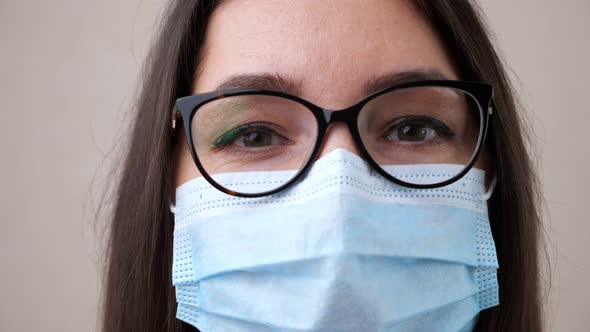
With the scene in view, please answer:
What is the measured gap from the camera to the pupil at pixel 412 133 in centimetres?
91

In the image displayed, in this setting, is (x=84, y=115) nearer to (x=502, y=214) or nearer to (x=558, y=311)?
(x=502, y=214)

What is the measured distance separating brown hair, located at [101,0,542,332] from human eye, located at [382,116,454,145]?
171 mm

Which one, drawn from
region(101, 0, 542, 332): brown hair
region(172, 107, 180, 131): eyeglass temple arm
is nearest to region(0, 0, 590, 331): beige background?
region(101, 0, 542, 332): brown hair

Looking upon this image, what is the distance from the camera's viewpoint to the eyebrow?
852 mm

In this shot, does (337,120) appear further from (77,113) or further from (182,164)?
(77,113)

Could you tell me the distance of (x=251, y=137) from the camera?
35.9 inches

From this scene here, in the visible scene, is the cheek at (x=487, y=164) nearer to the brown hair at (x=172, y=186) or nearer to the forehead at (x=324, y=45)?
the brown hair at (x=172, y=186)

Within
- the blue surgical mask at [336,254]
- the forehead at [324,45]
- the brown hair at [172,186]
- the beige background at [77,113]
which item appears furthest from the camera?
the beige background at [77,113]

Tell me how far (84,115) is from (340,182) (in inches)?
50.4

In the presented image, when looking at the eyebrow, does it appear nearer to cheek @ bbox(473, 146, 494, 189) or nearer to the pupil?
the pupil

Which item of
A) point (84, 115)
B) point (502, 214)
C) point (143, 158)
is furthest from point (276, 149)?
point (84, 115)

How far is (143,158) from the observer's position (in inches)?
42.9

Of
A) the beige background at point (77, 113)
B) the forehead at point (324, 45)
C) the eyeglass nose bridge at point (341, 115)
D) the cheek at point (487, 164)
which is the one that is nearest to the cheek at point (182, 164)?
the forehead at point (324, 45)

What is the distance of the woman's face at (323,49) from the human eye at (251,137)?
0.08 m
